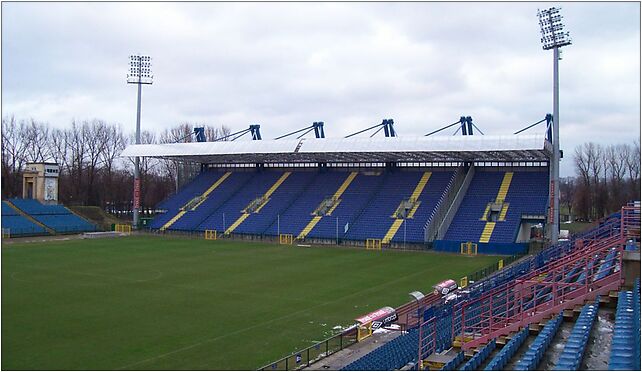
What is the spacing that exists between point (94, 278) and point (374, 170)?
107 feet

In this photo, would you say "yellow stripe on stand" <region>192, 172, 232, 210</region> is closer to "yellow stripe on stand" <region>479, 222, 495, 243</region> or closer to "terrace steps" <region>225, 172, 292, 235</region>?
"terrace steps" <region>225, 172, 292, 235</region>

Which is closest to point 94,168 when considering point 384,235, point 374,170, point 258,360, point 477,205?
point 374,170

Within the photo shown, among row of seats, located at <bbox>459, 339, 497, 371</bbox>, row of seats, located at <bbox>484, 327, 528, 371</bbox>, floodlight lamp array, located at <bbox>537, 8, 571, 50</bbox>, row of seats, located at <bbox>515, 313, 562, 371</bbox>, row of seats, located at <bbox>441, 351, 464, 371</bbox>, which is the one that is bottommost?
row of seats, located at <bbox>441, 351, 464, 371</bbox>

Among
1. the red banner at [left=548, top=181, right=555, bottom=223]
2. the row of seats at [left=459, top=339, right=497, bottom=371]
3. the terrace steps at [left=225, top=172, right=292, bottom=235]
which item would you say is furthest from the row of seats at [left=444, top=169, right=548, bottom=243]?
the row of seats at [left=459, top=339, right=497, bottom=371]

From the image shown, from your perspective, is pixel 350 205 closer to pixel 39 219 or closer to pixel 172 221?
pixel 172 221

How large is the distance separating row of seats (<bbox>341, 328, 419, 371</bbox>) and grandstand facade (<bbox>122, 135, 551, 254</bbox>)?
26855 millimetres

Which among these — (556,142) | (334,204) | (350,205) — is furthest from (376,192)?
(556,142)

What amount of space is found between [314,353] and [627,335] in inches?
346

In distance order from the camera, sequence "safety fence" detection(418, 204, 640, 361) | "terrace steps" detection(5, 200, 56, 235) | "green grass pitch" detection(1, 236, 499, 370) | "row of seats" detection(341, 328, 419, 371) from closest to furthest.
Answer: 1. "row of seats" detection(341, 328, 419, 371)
2. "safety fence" detection(418, 204, 640, 361)
3. "green grass pitch" detection(1, 236, 499, 370)
4. "terrace steps" detection(5, 200, 56, 235)

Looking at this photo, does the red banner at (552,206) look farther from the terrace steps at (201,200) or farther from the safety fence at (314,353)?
the terrace steps at (201,200)

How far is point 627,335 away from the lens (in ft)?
38.2

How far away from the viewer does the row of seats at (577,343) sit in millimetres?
10539

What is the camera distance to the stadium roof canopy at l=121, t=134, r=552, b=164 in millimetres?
42500

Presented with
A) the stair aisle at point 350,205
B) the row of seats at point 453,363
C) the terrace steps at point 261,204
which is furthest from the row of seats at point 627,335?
the terrace steps at point 261,204
